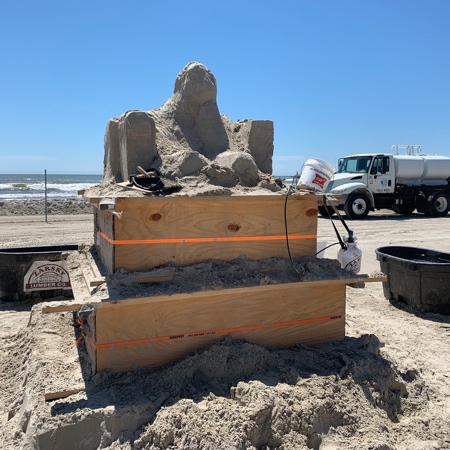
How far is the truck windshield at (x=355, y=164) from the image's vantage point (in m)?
15.4

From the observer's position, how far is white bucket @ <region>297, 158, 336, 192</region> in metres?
3.56

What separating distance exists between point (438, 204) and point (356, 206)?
3626 millimetres

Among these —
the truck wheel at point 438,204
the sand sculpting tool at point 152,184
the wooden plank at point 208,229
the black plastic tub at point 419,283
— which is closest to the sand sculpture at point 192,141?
the sand sculpting tool at point 152,184

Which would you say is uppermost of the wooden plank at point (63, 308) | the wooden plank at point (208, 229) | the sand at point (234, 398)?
the wooden plank at point (208, 229)

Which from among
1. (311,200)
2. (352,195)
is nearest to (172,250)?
(311,200)

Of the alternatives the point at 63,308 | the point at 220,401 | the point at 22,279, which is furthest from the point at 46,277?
the point at 220,401

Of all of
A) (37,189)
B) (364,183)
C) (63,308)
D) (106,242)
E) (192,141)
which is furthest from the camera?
(37,189)

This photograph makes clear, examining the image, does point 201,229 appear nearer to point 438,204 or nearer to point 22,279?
point 22,279

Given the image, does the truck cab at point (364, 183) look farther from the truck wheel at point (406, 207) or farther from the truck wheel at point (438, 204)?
the truck wheel at point (438, 204)

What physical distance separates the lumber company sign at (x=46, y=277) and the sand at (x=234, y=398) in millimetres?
1119

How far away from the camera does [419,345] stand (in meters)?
4.19

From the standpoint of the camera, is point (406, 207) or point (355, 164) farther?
point (406, 207)

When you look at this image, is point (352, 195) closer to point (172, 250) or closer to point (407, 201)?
point (407, 201)

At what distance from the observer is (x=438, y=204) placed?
1636 centimetres
